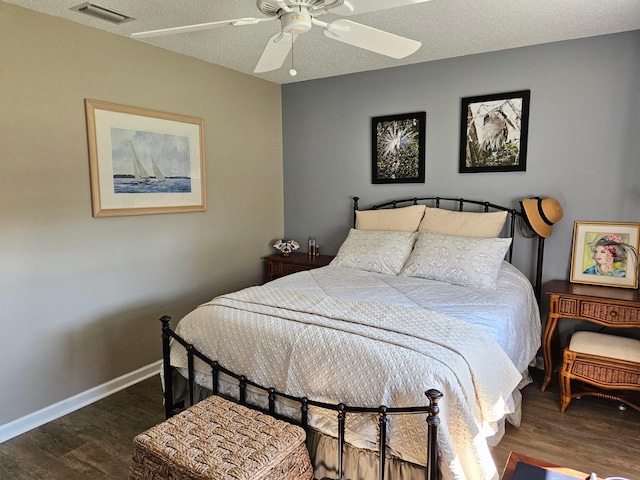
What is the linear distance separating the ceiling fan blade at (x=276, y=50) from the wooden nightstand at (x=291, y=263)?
1848 millimetres

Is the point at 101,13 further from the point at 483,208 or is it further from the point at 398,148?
the point at 483,208

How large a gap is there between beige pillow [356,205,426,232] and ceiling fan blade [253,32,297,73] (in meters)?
1.61

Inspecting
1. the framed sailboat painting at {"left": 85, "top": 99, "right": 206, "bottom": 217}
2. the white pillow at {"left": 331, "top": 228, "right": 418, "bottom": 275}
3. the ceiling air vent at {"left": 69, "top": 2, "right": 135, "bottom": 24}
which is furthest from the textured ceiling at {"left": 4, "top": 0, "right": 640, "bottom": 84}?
the white pillow at {"left": 331, "top": 228, "right": 418, "bottom": 275}

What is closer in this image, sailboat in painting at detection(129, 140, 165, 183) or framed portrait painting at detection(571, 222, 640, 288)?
framed portrait painting at detection(571, 222, 640, 288)

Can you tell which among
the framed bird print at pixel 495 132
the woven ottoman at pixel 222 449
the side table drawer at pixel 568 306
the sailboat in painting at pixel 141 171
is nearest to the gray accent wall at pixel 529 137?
the framed bird print at pixel 495 132

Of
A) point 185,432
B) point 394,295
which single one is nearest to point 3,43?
point 185,432

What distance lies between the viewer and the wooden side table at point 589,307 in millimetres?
2643

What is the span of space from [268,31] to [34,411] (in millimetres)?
2854

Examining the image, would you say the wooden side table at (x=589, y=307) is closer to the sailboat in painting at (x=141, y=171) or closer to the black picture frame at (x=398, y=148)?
the black picture frame at (x=398, y=148)

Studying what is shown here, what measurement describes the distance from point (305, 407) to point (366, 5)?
1746mm

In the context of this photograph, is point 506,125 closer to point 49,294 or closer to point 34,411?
point 49,294

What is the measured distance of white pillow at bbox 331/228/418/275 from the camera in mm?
3227

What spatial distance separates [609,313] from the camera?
2.70 m

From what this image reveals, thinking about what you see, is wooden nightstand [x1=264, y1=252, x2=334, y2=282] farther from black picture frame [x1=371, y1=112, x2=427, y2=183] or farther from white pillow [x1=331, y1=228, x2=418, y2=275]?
black picture frame [x1=371, y1=112, x2=427, y2=183]
